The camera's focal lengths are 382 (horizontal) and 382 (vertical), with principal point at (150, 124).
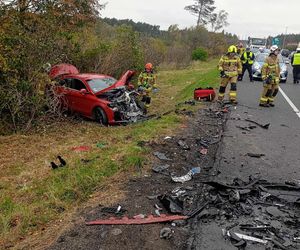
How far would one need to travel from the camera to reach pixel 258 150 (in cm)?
711

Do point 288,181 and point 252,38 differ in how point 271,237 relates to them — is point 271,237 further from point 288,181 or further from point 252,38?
point 252,38

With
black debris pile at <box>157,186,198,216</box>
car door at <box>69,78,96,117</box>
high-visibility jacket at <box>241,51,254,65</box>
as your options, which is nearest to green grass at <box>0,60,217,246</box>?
black debris pile at <box>157,186,198,216</box>

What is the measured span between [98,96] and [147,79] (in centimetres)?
218

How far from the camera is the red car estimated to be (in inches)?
456

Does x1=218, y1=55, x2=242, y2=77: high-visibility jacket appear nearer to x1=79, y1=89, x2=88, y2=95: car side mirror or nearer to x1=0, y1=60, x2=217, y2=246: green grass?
x1=0, y1=60, x2=217, y2=246: green grass

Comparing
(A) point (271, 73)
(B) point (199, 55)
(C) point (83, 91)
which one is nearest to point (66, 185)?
(C) point (83, 91)

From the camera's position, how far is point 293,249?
3.79 metres

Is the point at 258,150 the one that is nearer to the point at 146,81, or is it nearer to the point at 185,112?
the point at 185,112

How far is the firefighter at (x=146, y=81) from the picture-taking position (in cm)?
1320

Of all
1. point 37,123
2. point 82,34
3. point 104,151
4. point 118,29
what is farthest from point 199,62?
point 104,151

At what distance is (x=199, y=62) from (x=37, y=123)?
27.4 m

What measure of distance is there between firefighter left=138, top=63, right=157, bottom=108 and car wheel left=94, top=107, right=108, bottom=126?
7.42 feet

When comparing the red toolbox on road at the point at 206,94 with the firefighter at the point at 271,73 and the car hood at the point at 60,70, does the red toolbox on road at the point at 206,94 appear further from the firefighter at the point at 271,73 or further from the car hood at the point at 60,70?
A: the car hood at the point at 60,70

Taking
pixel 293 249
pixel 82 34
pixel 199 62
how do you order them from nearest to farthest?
pixel 293 249
pixel 82 34
pixel 199 62
